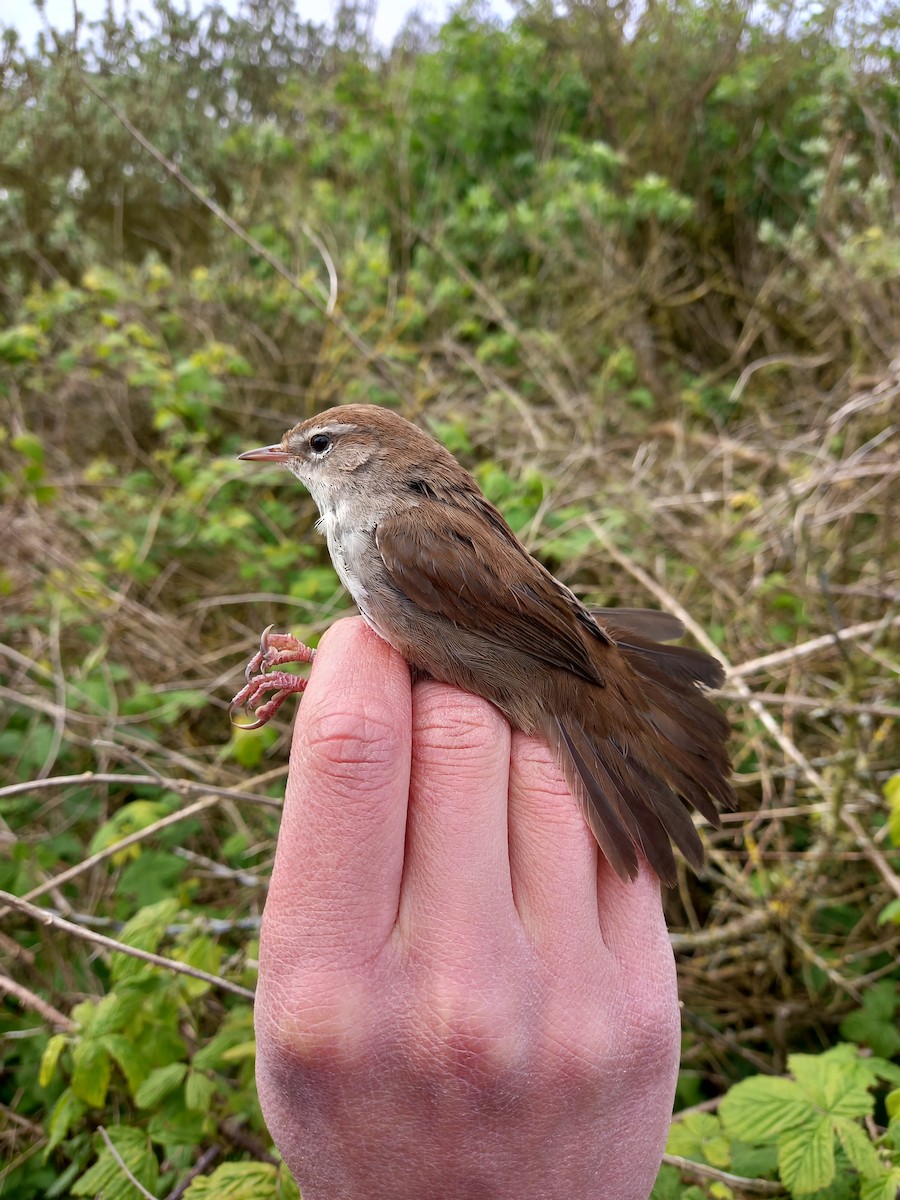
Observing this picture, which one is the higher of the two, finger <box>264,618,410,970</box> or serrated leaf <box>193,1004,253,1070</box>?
finger <box>264,618,410,970</box>

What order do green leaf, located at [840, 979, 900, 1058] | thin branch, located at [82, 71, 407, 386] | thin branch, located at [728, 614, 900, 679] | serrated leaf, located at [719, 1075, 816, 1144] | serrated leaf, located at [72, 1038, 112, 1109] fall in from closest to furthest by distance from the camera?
serrated leaf, located at [719, 1075, 816, 1144]
serrated leaf, located at [72, 1038, 112, 1109]
green leaf, located at [840, 979, 900, 1058]
thin branch, located at [82, 71, 407, 386]
thin branch, located at [728, 614, 900, 679]

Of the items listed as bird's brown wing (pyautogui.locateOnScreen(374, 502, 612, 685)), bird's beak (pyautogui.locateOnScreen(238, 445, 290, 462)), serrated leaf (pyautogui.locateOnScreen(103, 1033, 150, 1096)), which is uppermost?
bird's beak (pyautogui.locateOnScreen(238, 445, 290, 462))

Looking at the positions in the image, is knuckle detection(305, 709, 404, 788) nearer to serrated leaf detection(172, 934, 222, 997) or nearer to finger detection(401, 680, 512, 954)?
finger detection(401, 680, 512, 954)

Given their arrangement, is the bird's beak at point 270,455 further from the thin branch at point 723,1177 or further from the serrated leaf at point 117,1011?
the thin branch at point 723,1177

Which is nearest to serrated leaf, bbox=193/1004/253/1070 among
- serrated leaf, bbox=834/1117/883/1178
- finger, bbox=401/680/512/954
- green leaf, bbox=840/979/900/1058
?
finger, bbox=401/680/512/954

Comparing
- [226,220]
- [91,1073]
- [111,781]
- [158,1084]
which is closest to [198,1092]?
[158,1084]

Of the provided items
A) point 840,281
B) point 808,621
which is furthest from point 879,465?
point 840,281

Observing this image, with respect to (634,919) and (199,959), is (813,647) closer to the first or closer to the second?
(634,919)

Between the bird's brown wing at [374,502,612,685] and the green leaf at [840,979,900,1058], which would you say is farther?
the green leaf at [840,979,900,1058]
